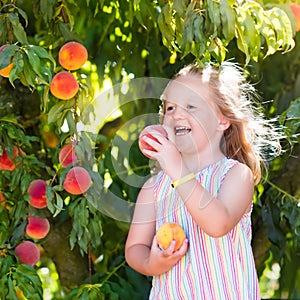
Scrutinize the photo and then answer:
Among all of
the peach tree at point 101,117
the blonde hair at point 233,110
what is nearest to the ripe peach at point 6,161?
the peach tree at point 101,117

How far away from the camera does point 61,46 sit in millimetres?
2379

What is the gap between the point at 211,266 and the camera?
1999mm

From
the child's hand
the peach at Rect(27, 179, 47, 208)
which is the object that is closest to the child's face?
the child's hand

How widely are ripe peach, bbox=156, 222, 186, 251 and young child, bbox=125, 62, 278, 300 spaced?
1 cm

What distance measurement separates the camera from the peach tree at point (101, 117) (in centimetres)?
211

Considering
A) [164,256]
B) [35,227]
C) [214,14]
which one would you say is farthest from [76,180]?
[214,14]

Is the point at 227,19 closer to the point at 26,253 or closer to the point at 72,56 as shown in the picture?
the point at 72,56

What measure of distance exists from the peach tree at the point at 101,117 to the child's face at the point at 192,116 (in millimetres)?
88

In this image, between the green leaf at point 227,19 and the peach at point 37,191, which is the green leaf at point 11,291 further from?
the green leaf at point 227,19

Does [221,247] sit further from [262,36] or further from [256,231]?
[256,231]

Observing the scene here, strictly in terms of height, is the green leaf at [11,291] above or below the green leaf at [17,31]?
below

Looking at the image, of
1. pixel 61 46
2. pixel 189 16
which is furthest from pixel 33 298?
pixel 189 16

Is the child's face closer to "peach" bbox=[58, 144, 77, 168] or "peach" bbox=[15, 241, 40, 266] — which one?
"peach" bbox=[58, 144, 77, 168]

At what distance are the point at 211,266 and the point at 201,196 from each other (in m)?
0.21
